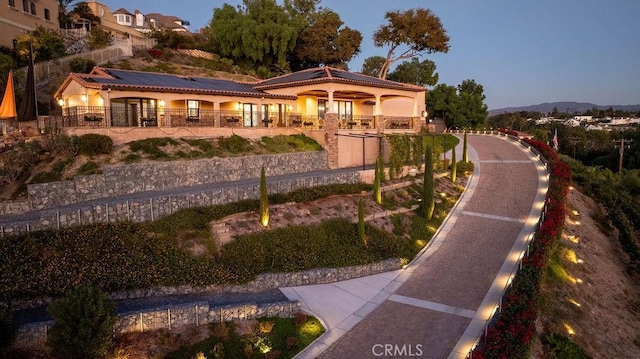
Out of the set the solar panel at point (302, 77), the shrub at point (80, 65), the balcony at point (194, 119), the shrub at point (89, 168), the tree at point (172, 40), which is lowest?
the shrub at point (89, 168)

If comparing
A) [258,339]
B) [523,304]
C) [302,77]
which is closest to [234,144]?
[302,77]

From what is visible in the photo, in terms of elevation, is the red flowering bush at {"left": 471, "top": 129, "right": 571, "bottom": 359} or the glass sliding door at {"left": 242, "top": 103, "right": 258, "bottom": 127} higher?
the glass sliding door at {"left": 242, "top": 103, "right": 258, "bottom": 127}

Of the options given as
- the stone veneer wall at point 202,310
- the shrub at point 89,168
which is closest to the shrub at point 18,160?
the shrub at point 89,168

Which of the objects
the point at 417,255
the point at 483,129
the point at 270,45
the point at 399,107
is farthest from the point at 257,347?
Answer: the point at 483,129

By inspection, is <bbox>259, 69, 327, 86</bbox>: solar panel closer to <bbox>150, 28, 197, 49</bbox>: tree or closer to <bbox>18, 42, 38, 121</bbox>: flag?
<bbox>18, 42, 38, 121</bbox>: flag

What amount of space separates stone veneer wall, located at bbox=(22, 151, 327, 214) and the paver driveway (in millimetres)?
9877

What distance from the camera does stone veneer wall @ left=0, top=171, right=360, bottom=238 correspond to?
1561 cm

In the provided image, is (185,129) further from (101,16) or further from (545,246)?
(101,16)

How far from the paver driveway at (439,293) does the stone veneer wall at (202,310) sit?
624mm

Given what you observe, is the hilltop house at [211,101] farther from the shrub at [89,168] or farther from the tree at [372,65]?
the tree at [372,65]

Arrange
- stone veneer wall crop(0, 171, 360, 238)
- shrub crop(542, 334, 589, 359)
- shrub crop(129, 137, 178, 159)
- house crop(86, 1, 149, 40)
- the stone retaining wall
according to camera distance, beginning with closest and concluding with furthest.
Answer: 1. the stone retaining wall
2. shrub crop(542, 334, 589, 359)
3. stone veneer wall crop(0, 171, 360, 238)
4. shrub crop(129, 137, 178, 159)
5. house crop(86, 1, 149, 40)

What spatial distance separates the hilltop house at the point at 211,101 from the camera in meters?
25.8

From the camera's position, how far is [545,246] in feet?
60.2

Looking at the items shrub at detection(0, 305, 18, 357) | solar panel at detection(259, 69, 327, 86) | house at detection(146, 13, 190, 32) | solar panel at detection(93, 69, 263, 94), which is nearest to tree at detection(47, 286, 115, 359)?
shrub at detection(0, 305, 18, 357)
